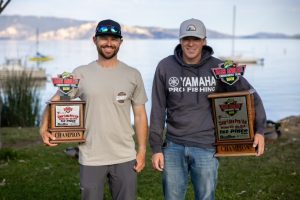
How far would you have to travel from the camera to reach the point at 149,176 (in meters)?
8.64

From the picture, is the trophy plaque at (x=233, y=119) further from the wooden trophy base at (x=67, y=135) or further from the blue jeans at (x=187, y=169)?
the wooden trophy base at (x=67, y=135)

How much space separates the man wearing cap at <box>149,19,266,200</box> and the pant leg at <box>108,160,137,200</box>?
0.22 metres

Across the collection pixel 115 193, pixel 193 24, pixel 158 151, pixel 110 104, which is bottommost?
pixel 115 193

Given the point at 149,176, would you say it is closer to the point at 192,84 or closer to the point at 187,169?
the point at 187,169

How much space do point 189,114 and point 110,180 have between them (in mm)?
845

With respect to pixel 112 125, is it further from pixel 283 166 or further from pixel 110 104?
pixel 283 166

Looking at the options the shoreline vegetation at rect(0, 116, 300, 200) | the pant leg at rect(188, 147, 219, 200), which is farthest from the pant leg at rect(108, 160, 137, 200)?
the shoreline vegetation at rect(0, 116, 300, 200)

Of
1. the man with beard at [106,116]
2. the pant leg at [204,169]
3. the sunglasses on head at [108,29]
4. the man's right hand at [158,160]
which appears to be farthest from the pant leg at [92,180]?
the sunglasses on head at [108,29]

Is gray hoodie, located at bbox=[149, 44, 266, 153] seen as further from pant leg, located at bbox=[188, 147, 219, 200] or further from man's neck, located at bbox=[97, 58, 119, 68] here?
man's neck, located at bbox=[97, 58, 119, 68]

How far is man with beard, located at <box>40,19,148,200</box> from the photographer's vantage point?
4441 mm

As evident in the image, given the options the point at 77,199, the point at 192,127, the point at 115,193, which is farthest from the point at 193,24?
the point at 77,199

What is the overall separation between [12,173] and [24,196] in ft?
4.65

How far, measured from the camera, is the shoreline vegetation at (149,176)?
7430mm

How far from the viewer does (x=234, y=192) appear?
756cm
